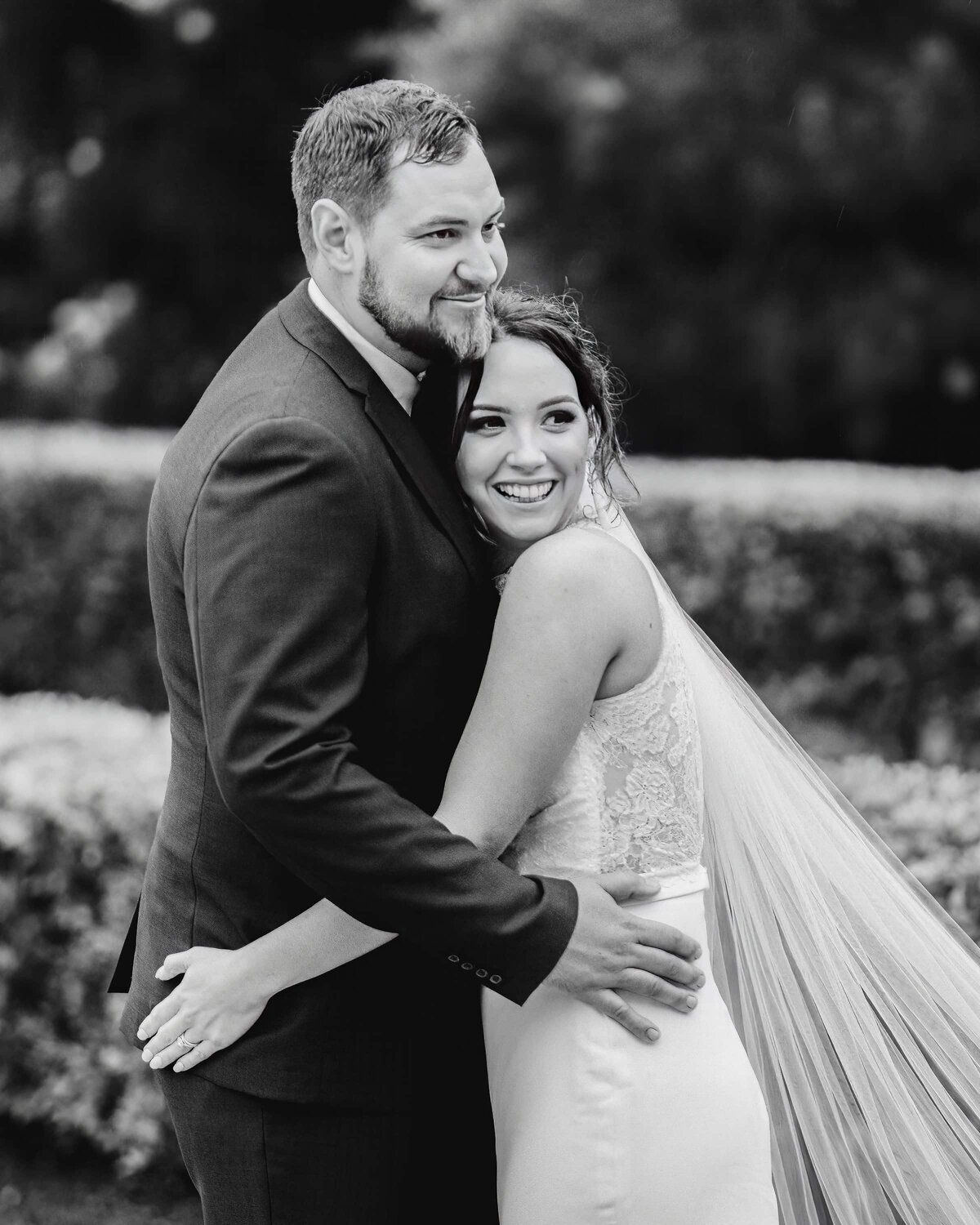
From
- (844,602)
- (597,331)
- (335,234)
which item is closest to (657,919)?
(335,234)

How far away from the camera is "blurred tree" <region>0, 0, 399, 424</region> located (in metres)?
9.20

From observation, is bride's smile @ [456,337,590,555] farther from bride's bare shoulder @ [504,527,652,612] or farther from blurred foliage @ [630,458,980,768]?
blurred foliage @ [630,458,980,768]

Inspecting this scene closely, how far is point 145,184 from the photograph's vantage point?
30.5 feet

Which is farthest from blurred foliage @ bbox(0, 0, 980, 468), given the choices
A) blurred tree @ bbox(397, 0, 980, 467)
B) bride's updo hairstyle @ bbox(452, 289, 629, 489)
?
bride's updo hairstyle @ bbox(452, 289, 629, 489)

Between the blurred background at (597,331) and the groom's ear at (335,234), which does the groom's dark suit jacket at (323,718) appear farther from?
the blurred background at (597,331)

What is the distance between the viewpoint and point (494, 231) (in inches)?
87.0

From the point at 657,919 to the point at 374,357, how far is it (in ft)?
3.15

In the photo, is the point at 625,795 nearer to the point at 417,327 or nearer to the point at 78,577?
the point at 417,327

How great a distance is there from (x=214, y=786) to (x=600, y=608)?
63 cm

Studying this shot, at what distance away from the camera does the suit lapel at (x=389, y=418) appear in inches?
81.0

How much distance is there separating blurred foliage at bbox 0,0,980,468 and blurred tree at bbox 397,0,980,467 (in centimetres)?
1

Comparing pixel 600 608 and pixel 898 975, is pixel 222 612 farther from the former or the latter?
pixel 898 975

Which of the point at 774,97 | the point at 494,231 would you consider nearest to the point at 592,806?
the point at 494,231

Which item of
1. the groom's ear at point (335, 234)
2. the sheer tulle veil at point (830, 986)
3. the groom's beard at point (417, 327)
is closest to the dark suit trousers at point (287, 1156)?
the sheer tulle veil at point (830, 986)
